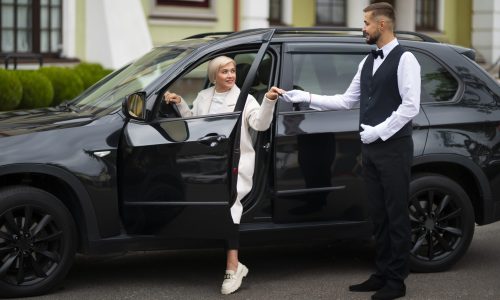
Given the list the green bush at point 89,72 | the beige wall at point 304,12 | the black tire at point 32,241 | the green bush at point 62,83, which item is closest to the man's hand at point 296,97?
the black tire at point 32,241

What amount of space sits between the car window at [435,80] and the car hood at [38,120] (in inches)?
89.3

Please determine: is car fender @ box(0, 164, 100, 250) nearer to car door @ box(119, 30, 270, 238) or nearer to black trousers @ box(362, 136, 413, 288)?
car door @ box(119, 30, 270, 238)

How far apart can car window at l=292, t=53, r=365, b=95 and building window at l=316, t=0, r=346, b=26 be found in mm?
15302

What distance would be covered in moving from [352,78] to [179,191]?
1490 mm

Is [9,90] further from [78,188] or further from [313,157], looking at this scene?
[313,157]

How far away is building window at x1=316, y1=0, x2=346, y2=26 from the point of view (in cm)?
2164

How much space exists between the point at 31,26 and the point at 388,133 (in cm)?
1155

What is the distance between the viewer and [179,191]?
18.7 ft

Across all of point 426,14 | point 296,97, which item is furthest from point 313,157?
point 426,14

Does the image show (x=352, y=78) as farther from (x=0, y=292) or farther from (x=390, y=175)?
(x=0, y=292)

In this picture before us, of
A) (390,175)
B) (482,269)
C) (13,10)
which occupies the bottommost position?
(482,269)

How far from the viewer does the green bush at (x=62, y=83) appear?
1379 centimetres

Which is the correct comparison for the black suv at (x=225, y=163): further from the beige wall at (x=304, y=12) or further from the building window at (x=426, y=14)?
the building window at (x=426, y=14)

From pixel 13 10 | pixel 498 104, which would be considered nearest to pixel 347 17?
pixel 13 10
